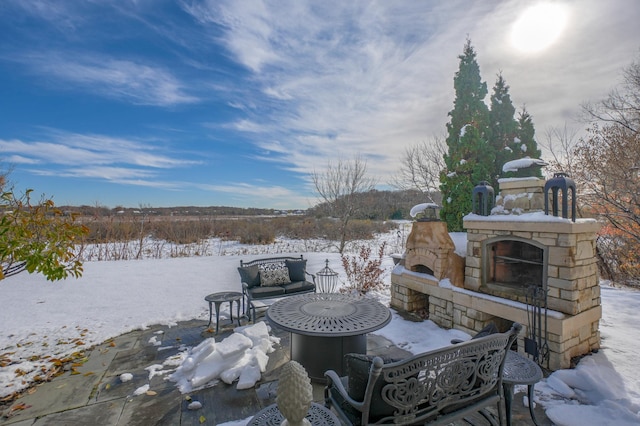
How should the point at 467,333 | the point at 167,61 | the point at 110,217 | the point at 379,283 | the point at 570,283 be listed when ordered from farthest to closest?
the point at 110,217 < the point at 379,283 < the point at 167,61 < the point at 467,333 < the point at 570,283

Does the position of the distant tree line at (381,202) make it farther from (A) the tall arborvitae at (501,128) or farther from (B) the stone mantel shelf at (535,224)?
(B) the stone mantel shelf at (535,224)

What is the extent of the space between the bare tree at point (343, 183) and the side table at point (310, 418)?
8.95 meters

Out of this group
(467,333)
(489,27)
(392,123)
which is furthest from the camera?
(392,123)

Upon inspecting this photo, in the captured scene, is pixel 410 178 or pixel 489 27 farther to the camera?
pixel 410 178

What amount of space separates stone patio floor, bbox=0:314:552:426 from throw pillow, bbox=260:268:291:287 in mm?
1414

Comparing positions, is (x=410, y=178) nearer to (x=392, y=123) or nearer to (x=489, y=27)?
(x=392, y=123)

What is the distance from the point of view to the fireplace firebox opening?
384 cm

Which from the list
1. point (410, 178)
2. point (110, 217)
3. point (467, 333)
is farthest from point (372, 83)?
point (110, 217)

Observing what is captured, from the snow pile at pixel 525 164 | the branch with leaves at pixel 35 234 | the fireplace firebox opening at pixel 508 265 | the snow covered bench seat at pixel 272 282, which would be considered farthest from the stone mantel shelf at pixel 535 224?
the branch with leaves at pixel 35 234

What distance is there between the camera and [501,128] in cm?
563

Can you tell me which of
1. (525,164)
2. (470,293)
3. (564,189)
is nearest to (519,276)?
(470,293)

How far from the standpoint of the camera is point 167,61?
4.98 metres

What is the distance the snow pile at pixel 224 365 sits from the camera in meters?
2.78

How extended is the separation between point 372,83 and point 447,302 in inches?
168
